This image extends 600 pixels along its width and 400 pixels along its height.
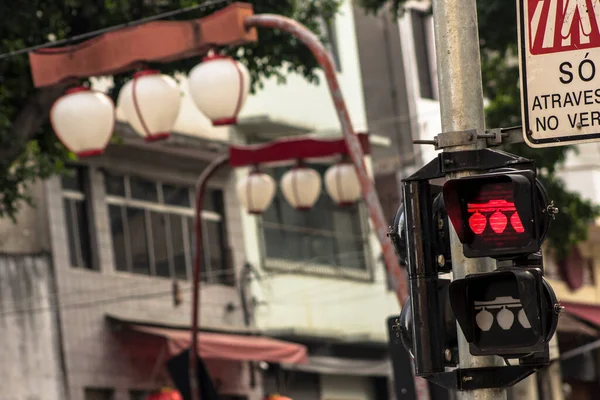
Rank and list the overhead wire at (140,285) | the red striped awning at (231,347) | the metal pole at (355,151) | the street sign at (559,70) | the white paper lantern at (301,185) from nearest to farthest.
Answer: the street sign at (559,70) < the metal pole at (355,151) < the white paper lantern at (301,185) < the overhead wire at (140,285) < the red striped awning at (231,347)

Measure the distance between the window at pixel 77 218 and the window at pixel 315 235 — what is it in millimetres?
4394

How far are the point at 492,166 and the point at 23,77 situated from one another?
10.2 meters

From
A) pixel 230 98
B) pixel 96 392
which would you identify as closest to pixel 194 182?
pixel 96 392

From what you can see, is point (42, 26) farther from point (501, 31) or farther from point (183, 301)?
point (183, 301)

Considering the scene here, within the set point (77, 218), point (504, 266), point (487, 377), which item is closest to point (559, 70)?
point (504, 266)

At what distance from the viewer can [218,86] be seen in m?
13.6

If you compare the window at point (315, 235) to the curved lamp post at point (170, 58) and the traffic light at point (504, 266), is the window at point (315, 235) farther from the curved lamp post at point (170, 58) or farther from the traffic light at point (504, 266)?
the traffic light at point (504, 266)

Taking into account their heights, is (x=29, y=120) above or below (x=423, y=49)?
below

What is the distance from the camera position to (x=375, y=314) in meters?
29.1

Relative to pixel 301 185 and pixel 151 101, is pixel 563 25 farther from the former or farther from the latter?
pixel 301 185

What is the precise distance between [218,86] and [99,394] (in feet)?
33.5

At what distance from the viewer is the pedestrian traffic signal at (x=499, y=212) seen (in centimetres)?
680

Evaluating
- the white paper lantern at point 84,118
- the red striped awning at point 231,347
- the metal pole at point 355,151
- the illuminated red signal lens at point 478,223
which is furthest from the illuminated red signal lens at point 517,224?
the red striped awning at point 231,347

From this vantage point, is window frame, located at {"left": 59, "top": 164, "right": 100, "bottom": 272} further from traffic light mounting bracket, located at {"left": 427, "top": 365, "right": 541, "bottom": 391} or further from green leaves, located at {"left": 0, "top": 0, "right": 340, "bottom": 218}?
traffic light mounting bracket, located at {"left": 427, "top": 365, "right": 541, "bottom": 391}
